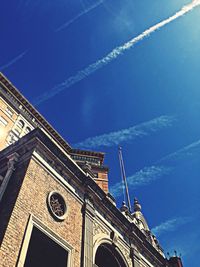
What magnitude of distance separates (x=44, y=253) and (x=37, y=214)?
2.26 metres

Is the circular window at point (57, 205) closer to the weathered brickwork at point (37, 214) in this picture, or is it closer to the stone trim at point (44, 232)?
the weathered brickwork at point (37, 214)

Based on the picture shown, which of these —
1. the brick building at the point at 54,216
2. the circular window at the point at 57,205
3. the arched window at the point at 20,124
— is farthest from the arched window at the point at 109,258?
the arched window at the point at 20,124

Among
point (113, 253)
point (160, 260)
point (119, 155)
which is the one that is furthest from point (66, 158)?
point (119, 155)

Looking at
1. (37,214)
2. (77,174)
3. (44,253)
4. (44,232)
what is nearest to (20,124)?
(77,174)

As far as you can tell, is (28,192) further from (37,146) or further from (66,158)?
(66,158)

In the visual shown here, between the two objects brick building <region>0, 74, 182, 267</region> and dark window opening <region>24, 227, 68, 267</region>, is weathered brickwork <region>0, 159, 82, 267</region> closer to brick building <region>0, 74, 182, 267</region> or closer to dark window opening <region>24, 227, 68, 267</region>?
brick building <region>0, 74, 182, 267</region>

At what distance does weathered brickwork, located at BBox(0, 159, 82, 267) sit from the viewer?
9.98 meters

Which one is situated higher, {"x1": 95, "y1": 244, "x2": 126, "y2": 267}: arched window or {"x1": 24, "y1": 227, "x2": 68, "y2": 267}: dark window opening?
{"x1": 95, "y1": 244, "x2": 126, "y2": 267}: arched window

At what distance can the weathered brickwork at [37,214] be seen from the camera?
9.98 meters

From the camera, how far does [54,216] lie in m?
12.9

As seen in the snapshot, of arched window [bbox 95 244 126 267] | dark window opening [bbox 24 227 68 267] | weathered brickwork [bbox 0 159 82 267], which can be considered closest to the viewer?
weathered brickwork [bbox 0 159 82 267]

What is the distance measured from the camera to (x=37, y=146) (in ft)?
44.9

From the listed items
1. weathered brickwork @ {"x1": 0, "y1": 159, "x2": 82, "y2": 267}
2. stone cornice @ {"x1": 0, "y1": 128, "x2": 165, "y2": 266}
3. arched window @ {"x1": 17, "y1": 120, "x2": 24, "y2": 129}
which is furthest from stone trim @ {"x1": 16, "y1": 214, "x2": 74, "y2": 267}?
arched window @ {"x1": 17, "y1": 120, "x2": 24, "y2": 129}

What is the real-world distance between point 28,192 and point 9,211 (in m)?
1.27
